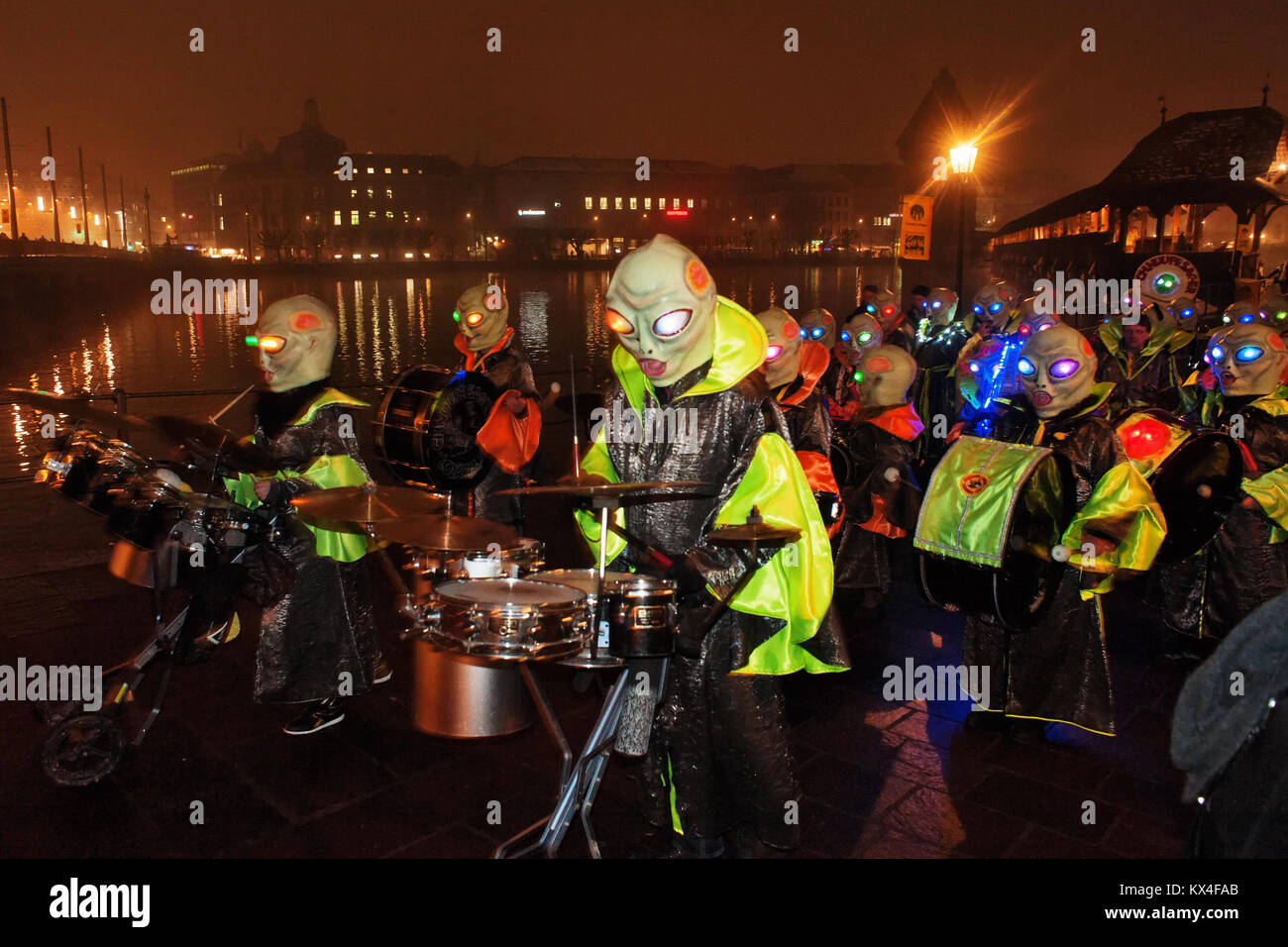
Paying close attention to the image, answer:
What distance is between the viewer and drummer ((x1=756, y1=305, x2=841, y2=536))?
539 cm

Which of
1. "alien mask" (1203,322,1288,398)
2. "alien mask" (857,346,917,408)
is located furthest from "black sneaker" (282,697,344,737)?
"alien mask" (1203,322,1288,398)

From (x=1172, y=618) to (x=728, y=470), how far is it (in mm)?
4071

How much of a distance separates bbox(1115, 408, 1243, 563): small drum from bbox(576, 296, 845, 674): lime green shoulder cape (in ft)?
7.80

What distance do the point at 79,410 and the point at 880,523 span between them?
15.5 ft

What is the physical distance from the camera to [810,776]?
407 centimetres

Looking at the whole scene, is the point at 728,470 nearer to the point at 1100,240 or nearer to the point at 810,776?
the point at 810,776

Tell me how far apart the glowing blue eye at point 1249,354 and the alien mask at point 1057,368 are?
1718 millimetres

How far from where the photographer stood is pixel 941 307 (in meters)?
11.7

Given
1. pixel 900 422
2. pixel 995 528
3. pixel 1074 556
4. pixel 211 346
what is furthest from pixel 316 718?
pixel 211 346

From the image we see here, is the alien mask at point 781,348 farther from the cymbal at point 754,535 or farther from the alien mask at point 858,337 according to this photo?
the alien mask at point 858,337

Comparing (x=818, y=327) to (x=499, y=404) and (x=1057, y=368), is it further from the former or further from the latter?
(x=1057, y=368)

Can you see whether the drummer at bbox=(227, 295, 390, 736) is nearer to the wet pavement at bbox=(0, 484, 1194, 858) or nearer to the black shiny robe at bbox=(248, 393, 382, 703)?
the black shiny robe at bbox=(248, 393, 382, 703)

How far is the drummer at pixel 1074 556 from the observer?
13.1 ft

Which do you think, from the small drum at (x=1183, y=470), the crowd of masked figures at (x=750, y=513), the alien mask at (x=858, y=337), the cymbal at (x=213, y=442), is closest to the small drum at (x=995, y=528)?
the crowd of masked figures at (x=750, y=513)
